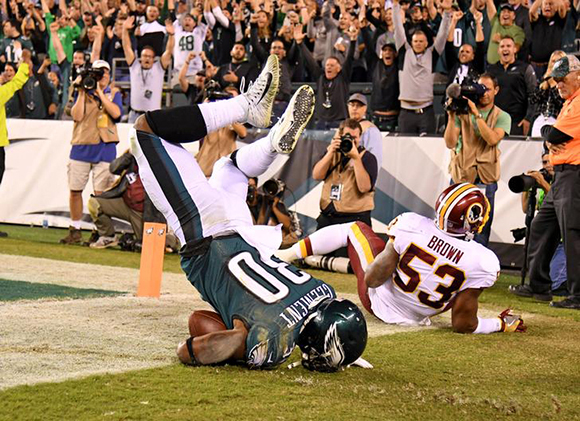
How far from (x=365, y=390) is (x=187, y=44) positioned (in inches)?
492

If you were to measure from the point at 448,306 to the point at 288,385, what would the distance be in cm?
233

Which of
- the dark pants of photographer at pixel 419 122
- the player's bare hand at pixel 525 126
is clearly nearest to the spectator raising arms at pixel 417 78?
the dark pants of photographer at pixel 419 122

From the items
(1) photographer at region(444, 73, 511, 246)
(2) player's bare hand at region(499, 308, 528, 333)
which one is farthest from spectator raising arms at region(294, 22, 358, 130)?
(2) player's bare hand at region(499, 308, 528, 333)

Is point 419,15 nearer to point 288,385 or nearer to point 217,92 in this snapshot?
point 217,92

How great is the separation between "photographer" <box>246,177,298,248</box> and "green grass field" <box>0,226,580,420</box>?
5.34 metres

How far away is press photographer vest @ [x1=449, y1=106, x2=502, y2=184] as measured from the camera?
375 inches

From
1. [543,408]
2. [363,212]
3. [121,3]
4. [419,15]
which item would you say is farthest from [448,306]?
[121,3]

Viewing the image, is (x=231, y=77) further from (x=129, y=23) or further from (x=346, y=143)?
(x=346, y=143)

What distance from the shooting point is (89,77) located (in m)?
11.7

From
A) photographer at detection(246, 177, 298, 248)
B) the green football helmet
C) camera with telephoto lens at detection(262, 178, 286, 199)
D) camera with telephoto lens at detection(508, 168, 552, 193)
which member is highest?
camera with telephoto lens at detection(508, 168, 552, 193)

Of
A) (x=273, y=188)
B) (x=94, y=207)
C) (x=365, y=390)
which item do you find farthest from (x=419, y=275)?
(x=94, y=207)

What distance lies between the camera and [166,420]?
3.65 m

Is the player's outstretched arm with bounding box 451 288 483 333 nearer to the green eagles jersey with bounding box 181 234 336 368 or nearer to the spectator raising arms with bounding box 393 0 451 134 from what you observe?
the green eagles jersey with bounding box 181 234 336 368

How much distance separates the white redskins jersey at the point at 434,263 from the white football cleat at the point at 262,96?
4.33 feet
